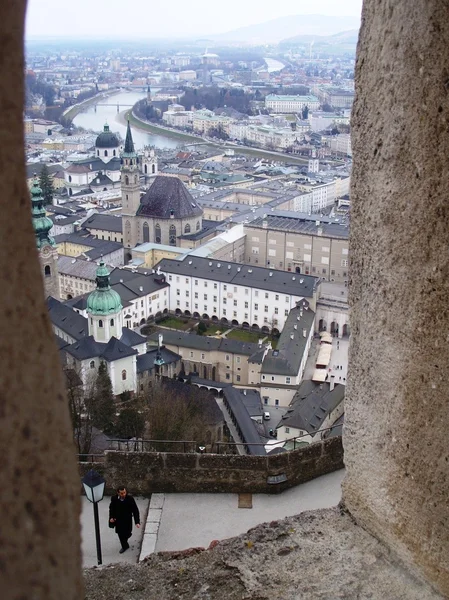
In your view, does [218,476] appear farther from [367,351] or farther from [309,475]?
[367,351]

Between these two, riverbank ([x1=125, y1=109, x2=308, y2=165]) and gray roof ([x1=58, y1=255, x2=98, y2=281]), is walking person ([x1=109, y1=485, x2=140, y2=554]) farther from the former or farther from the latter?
riverbank ([x1=125, y1=109, x2=308, y2=165])

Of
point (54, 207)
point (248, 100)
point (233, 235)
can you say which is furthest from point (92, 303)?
point (248, 100)

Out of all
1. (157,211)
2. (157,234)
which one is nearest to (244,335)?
(157,234)

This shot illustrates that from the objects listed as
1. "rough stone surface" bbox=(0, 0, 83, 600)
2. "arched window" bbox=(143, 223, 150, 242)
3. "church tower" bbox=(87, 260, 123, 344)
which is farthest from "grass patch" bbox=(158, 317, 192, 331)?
"rough stone surface" bbox=(0, 0, 83, 600)

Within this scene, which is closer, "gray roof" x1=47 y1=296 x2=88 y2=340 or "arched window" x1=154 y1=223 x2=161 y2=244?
"gray roof" x1=47 y1=296 x2=88 y2=340

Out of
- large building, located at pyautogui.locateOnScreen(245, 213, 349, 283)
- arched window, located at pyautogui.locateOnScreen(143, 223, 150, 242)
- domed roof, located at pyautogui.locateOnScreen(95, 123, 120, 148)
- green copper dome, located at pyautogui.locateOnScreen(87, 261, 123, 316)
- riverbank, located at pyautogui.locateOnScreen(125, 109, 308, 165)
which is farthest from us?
riverbank, located at pyautogui.locateOnScreen(125, 109, 308, 165)

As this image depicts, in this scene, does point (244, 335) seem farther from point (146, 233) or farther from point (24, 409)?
point (24, 409)
